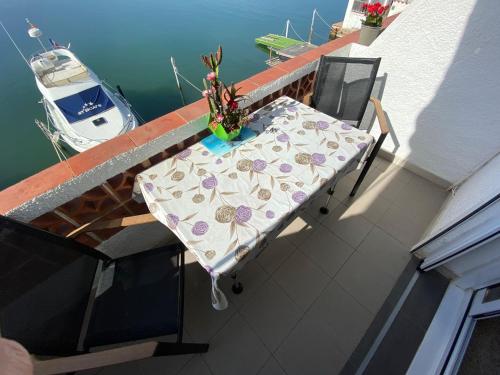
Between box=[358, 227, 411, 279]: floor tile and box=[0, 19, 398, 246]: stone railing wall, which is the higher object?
box=[0, 19, 398, 246]: stone railing wall

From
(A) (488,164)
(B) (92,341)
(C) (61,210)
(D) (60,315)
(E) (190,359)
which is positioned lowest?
(E) (190,359)

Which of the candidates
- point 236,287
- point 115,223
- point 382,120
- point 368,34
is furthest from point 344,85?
point 115,223

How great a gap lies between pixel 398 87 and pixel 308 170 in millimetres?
1517

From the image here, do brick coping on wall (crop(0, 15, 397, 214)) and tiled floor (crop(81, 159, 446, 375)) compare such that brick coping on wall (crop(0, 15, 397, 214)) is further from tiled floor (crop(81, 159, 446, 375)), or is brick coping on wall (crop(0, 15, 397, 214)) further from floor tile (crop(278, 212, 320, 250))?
floor tile (crop(278, 212, 320, 250))

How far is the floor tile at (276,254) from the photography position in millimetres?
1572

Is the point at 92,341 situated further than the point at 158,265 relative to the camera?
No

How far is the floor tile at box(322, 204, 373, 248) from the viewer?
172 cm

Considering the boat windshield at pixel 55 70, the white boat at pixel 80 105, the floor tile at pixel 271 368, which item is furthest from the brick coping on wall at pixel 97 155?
the boat windshield at pixel 55 70

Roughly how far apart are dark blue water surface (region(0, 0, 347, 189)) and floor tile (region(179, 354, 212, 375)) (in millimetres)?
6886

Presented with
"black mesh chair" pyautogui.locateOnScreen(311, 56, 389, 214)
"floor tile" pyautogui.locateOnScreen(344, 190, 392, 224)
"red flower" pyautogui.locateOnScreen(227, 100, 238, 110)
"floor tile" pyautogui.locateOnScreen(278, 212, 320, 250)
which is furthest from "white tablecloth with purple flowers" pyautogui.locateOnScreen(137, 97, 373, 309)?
"floor tile" pyautogui.locateOnScreen(344, 190, 392, 224)

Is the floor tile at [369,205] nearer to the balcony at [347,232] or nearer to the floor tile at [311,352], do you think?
the balcony at [347,232]

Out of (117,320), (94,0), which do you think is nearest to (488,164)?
(117,320)

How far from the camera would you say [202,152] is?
1202 mm

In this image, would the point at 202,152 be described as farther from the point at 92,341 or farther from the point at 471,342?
the point at 471,342
